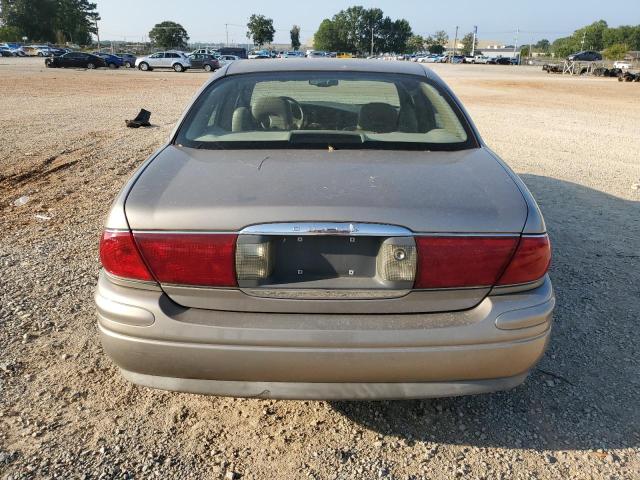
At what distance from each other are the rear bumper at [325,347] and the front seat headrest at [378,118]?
1.36 m

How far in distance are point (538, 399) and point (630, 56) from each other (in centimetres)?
6472

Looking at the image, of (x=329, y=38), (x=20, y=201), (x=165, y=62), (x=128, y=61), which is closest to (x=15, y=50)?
(x=128, y=61)

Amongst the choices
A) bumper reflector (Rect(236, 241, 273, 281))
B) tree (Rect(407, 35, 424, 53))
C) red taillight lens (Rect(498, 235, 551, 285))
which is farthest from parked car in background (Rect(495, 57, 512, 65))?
bumper reflector (Rect(236, 241, 273, 281))

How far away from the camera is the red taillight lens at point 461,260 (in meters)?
2.00

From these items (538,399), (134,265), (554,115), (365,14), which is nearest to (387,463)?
(538,399)

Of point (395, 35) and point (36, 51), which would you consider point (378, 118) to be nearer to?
point (36, 51)

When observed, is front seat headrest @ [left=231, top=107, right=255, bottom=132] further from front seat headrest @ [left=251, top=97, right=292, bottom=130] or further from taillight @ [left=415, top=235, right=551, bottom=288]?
taillight @ [left=415, top=235, right=551, bottom=288]

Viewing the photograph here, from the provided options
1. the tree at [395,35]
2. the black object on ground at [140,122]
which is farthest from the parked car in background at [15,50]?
the tree at [395,35]

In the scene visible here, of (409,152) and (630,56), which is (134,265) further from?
(630,56)

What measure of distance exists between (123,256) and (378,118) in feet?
5.66

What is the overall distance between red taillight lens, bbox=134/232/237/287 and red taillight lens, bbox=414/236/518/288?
0.73 m

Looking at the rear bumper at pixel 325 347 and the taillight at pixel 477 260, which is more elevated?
the taillight at pixel 477 260

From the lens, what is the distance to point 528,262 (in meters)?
2.07

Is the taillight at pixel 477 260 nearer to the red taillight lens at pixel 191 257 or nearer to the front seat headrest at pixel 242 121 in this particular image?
the red taillight lens at pixel 191 257
